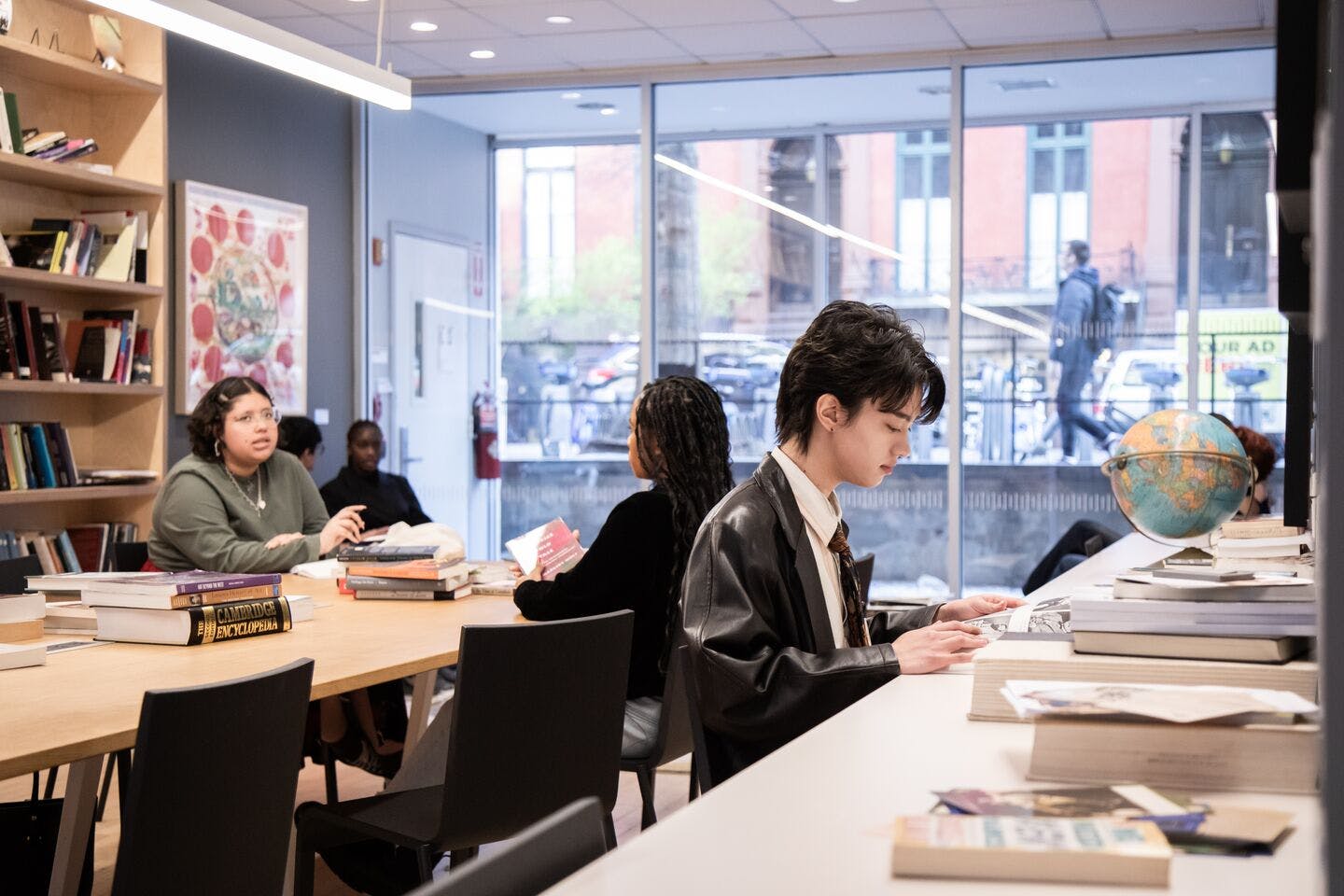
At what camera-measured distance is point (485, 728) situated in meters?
2.38

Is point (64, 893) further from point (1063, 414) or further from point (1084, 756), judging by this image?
point (1063, 414)

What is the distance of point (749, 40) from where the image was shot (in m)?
6.79

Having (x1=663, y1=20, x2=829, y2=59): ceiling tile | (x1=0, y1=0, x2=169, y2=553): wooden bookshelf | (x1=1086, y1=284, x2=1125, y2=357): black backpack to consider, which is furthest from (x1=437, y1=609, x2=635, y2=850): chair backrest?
(x1=1086, y1=284, x2=1125, y2=357): black backpack

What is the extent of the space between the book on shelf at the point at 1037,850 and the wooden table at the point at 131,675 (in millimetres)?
1337

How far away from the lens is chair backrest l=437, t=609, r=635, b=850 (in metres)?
2.36

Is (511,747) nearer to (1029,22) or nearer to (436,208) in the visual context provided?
(1029,22)

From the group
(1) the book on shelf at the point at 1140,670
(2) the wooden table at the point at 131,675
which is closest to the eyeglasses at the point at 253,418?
(2) the wooden table at the point at 131,675

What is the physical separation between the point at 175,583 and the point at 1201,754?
217 cm

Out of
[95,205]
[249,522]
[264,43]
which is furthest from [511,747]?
[95,205]

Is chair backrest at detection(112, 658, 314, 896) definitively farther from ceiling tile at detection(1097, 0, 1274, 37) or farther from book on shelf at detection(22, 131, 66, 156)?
ceiling tile at detection(1097, 0, 1274, 37)

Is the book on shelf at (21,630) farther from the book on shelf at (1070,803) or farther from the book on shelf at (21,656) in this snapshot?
the book on shelf at (1070,803)

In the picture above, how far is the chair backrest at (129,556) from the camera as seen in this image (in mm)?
4160

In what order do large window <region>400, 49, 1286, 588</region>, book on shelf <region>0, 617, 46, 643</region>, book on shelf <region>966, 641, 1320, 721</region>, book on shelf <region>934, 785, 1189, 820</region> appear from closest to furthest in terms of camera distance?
book on shelf <region>934, 785, 1189, 820</region>
book on shelf <region>966, 641, 1320, 721</region>
book on shelf <region>0, 617, 46, 643</region>
large window <region>400, 49, 1286, 588</region>

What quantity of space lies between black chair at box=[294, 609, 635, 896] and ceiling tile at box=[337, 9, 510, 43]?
4.42 metres
